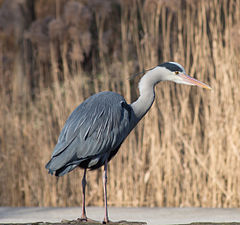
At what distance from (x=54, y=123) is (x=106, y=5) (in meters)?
1.10

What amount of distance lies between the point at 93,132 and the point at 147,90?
0.42 metres

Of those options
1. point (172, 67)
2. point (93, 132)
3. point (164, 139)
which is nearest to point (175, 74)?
point (172, 67)

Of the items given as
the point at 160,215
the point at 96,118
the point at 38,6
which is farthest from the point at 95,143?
the point at 38,6

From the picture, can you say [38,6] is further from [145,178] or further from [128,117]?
[128,117]

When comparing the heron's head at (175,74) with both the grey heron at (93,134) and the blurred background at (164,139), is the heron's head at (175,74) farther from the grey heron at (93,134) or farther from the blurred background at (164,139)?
the blurred background at (164,139)

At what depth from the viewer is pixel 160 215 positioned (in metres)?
3.19

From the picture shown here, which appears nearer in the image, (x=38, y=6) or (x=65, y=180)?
(x=65, y=180)

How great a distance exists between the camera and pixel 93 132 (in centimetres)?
264

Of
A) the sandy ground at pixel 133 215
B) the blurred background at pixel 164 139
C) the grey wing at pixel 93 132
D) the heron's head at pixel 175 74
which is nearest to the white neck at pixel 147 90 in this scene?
the heron's head at pixel 175 74

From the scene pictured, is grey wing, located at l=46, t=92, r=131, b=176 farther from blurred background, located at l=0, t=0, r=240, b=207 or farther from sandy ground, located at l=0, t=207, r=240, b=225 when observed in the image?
blurred background, located at l=0, t=0, r=240, b=207

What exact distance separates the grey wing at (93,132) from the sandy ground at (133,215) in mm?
585

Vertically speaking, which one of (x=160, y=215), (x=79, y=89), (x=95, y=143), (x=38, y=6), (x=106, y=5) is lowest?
(x=160, y=215)

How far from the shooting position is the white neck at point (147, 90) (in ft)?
9.27

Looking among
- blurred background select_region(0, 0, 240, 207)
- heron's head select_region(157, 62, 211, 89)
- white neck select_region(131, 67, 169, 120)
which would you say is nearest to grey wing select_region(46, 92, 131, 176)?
white neck select_region(131, 67, 169, 120)
